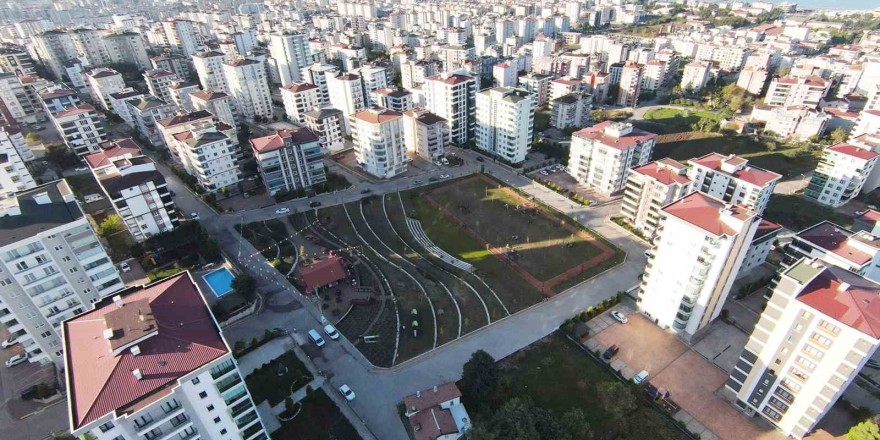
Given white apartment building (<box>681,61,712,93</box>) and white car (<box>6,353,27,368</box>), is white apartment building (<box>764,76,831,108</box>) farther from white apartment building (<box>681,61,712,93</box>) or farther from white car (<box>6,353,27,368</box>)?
white car (<box>6,353,27,368</box>)

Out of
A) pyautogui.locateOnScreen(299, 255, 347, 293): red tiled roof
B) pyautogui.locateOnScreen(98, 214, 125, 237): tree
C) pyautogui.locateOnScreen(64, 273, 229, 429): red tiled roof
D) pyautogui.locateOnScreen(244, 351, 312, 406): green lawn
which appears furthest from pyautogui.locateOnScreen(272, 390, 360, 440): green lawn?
pyautogui.locateOnScreen(98, 214, 125, 237): tree

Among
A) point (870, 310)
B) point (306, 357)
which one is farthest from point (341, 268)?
point (870, 310)

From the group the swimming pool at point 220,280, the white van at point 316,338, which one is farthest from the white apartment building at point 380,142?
the white van at point 316,338

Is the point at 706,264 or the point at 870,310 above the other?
the point at 870,310

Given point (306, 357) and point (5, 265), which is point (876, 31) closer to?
point (306, 357)

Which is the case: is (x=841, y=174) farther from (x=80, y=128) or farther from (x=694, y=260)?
(x=80, y=128)

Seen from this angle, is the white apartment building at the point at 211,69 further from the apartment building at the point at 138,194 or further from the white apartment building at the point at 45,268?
the white apartment building at the point at 45,268

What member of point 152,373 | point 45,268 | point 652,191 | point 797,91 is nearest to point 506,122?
point 652,191
